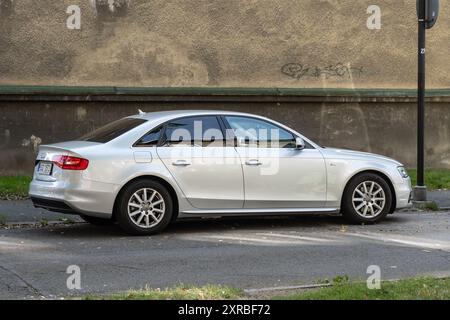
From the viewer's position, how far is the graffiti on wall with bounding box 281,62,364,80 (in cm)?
1639

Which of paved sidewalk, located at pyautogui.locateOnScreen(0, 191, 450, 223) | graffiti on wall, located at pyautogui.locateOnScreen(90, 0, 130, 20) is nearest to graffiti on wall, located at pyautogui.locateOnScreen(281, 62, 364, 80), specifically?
graffiti on wall, located at pyautogui.locateOnScreen(90, 0, 130, 20)

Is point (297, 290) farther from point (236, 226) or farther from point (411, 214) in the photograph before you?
point (411, 214)

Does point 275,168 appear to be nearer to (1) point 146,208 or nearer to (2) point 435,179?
(1) point 146,208

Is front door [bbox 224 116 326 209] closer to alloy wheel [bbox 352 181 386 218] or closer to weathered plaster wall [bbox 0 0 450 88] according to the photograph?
alloy wheel [bbox 352 181 386 218]

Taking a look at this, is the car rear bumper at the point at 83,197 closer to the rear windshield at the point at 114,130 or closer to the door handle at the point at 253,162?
the rear windshield at the point at 114,130

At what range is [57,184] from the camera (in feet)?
31.1

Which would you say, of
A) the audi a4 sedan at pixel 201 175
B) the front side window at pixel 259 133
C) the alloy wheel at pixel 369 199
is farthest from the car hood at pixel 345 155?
the front side window at pixel 259 133

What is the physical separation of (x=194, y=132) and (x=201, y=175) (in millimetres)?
585

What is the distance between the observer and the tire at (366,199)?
10.6 metres

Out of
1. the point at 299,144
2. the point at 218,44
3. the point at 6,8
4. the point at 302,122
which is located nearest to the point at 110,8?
the point at 6,8

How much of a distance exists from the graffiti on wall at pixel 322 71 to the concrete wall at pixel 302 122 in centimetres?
59

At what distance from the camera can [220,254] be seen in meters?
8.63

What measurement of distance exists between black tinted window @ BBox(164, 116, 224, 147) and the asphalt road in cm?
117
